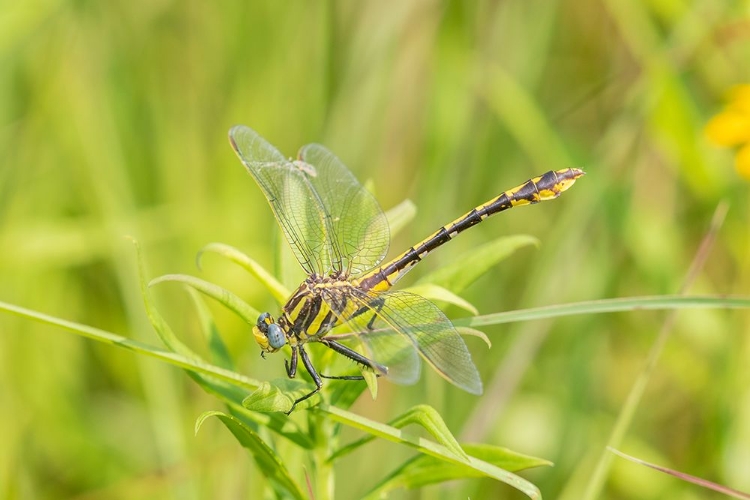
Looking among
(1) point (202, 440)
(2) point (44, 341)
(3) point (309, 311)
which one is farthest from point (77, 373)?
(3) point (309, 311)

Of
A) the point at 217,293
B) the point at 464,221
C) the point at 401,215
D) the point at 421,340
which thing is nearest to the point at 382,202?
the point at 464,221

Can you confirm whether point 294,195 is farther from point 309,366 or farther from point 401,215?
point 309,366

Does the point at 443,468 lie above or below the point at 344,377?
below

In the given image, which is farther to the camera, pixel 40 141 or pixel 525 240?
pixel 40 141

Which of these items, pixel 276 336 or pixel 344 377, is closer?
pixel 344 377

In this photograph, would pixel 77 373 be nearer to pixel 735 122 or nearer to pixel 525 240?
pixel 525 240

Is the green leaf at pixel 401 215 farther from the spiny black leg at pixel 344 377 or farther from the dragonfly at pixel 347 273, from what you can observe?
the spiny black leg at pixel 344 377
